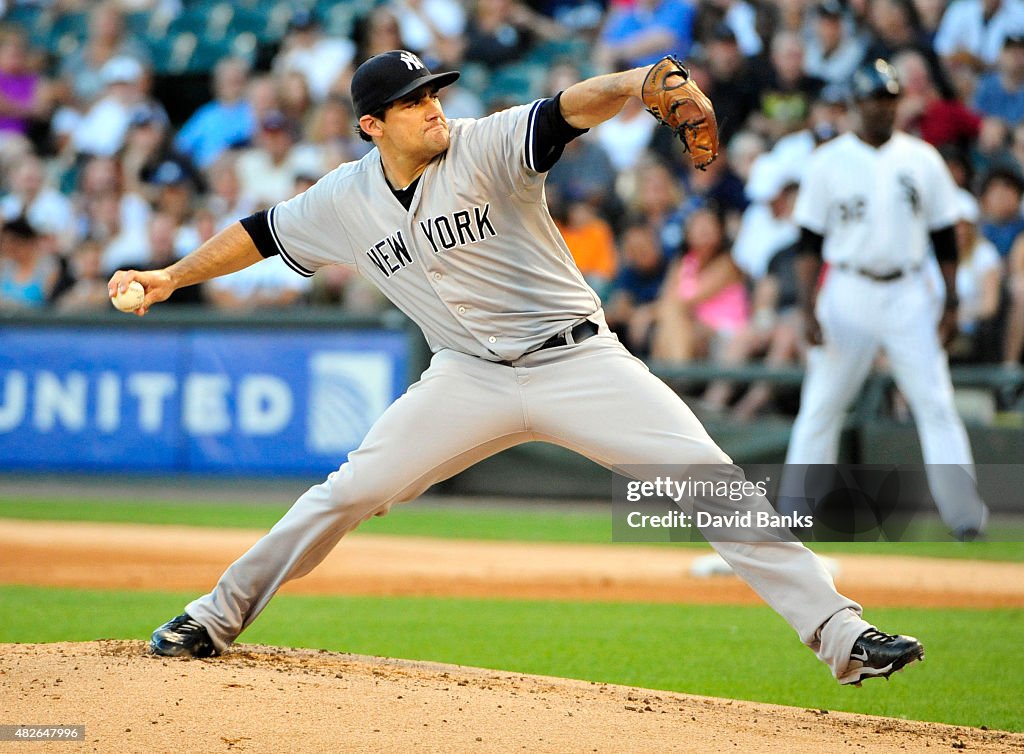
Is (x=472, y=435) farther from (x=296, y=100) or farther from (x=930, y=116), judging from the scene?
(x=296, y=100)

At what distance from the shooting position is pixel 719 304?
11227 mm

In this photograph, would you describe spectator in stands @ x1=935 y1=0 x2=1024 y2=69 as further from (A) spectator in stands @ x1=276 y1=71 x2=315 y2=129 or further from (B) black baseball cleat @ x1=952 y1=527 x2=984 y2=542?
(A) spectator in stands @ x1=276 y1=71 x2=315 y2=129

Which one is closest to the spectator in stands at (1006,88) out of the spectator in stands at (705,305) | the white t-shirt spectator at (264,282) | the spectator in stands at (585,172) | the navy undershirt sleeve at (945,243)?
the spectator in stands at (705,305)

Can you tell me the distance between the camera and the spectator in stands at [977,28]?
11867 mm

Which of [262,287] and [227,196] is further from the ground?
[227,196]

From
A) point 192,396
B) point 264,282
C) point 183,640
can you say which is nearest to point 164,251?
point 264,282

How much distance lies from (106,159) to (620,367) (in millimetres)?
11175

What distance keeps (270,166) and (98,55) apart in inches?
157

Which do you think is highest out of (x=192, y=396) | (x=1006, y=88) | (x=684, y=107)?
(x=1006, y=88)

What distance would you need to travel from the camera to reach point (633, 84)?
3988 millimetres

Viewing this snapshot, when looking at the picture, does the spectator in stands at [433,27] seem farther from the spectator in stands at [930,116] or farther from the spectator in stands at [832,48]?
the spectator in stands at [930,116]

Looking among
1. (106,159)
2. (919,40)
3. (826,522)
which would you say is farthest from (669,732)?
(106,159)

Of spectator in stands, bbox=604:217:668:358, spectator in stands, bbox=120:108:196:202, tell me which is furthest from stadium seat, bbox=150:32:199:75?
spectator in stands, bbox=604:217:668:358

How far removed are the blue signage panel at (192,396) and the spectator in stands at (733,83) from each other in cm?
363
